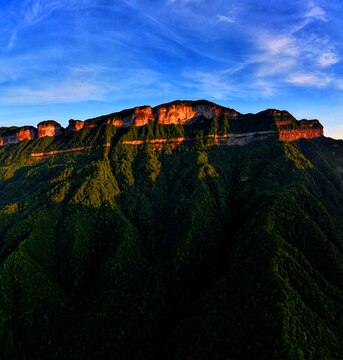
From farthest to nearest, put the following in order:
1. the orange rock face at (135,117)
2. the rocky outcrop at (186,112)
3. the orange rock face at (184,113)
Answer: the orange rock face at (184,113), the rocky outcrop at (186,112), the orange rock face at (135,117)

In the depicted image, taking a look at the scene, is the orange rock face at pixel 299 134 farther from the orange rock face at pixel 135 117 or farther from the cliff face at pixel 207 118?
the orange rock face at pixel 135 117

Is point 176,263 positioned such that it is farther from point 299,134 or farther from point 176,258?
point 299,134

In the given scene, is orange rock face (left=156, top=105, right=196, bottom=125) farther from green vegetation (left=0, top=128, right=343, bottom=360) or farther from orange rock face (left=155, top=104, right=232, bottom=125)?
green vegetation (left=0, top=128, right=343, bottom=360)

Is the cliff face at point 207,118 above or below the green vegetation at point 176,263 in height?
above

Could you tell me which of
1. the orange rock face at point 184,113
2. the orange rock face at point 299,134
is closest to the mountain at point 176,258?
the orange rock face at point 299,134

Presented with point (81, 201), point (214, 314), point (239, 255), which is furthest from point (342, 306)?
point (81, 201)

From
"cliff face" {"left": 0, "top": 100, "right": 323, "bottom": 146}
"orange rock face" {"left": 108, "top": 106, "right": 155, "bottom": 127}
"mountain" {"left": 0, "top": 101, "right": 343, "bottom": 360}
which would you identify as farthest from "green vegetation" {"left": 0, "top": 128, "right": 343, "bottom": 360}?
"orange rock face" {"left": 108, "top": 106, "right": 155, "bottom": 127}

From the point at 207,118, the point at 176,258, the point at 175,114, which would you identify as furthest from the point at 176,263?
the point at 207,118
